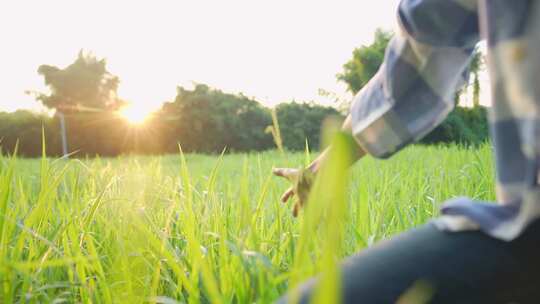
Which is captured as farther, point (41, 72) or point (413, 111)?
point (41, 72)

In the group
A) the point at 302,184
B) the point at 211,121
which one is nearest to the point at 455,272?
the point at 302,184

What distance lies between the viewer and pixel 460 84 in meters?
0.70

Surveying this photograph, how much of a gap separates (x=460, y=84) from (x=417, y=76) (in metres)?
0.07

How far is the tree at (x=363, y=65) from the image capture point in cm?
1198

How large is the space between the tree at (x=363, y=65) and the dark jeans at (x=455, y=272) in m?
11.6

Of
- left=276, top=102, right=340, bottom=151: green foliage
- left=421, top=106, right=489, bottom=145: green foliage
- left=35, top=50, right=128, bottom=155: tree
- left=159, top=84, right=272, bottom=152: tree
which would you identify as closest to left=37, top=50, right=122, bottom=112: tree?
left=35, top=50, right=128, bottom=155: tree

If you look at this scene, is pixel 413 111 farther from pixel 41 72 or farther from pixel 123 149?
pixel 41 72

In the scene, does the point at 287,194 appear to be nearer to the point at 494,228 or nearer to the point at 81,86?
the point at 494,228

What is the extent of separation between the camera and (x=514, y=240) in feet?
1.58

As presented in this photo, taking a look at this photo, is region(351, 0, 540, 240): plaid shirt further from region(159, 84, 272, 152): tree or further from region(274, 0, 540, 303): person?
region(159, 84, 272, 152): tree

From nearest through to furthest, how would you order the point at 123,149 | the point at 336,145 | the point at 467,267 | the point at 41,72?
the point at 336,145, the point at 467,267, the point at 123,149, the point at 41,72

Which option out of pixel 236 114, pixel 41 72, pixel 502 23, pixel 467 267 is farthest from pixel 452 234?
pixel 41 72

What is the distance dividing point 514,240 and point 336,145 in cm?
40

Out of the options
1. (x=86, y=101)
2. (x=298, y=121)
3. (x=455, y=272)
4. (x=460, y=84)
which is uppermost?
(x=86, y=101)
